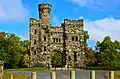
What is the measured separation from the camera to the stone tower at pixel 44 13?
357ft

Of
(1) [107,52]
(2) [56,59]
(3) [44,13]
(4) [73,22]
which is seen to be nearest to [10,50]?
(2) [56,59]

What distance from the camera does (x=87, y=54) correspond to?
11144 centimetres

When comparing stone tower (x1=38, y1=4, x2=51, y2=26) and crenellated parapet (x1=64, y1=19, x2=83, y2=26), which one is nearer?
crenellated parapet (x1=64, y1=19, x2=83, y2=26)

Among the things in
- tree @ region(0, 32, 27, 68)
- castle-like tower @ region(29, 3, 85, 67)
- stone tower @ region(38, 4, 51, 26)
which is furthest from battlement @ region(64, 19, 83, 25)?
tree @ region(0, 32, 27, 68)

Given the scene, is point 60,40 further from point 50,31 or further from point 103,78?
point 103,78

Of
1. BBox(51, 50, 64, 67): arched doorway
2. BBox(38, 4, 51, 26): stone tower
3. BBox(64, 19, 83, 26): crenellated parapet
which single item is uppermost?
BBox(38, 4, 51, 26): stone tower

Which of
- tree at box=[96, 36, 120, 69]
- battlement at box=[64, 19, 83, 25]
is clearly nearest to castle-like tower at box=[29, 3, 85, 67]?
battlement at box=[64, 19, 83, 25]

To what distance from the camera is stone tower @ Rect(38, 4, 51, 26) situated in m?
109

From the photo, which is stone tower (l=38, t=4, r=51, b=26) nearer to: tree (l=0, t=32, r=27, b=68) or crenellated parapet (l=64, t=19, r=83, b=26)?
crenellated parapet (l=64, t=19, r=83, b=26)

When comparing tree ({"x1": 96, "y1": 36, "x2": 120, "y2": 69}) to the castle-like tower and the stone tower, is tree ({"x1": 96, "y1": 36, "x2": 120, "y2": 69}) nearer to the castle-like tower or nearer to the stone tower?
the castle-like tower

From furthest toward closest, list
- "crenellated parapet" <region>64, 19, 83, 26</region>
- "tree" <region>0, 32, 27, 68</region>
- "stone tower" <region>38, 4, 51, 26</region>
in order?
1. "stone tower" <region>38, 4, 51, 26</region>
2. "crenellated parapet" <region>64, 19, 83, 26</region>
3. "tree" <region>0, 32, 27, 68</region>

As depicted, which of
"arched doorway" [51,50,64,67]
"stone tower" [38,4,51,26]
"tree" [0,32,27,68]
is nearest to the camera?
"tree" [0,32,27,68]

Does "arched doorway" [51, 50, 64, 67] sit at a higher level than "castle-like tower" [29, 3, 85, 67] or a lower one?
lower

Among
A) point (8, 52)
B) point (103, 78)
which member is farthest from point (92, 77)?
point (8, 52)
